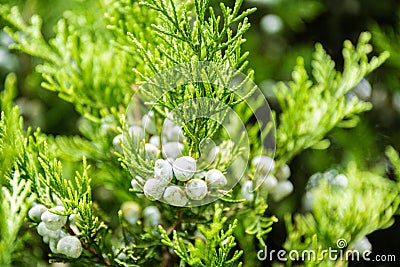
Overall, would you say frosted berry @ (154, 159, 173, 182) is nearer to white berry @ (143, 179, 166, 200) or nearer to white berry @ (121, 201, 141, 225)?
white berry @ (143, 179, 166, 200)

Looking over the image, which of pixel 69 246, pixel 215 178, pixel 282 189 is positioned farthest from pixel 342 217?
pixel 69 246

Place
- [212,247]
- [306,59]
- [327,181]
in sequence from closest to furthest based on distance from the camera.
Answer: [212,247]
[327,181]
[306,59]

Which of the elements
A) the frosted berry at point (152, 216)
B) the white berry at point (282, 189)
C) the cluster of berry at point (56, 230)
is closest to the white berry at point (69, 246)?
the cluster of berry at point (56, 230)

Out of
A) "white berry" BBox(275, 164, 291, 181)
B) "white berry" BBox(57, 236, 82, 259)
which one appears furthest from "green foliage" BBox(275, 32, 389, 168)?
"white berry" BBox(57, 236, 82, 259)

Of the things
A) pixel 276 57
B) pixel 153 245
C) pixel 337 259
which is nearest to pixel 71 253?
pixel 153 245

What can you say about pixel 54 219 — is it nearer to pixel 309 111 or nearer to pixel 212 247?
pixel 212 247

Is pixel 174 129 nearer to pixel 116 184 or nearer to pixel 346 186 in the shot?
pixel 116 184
